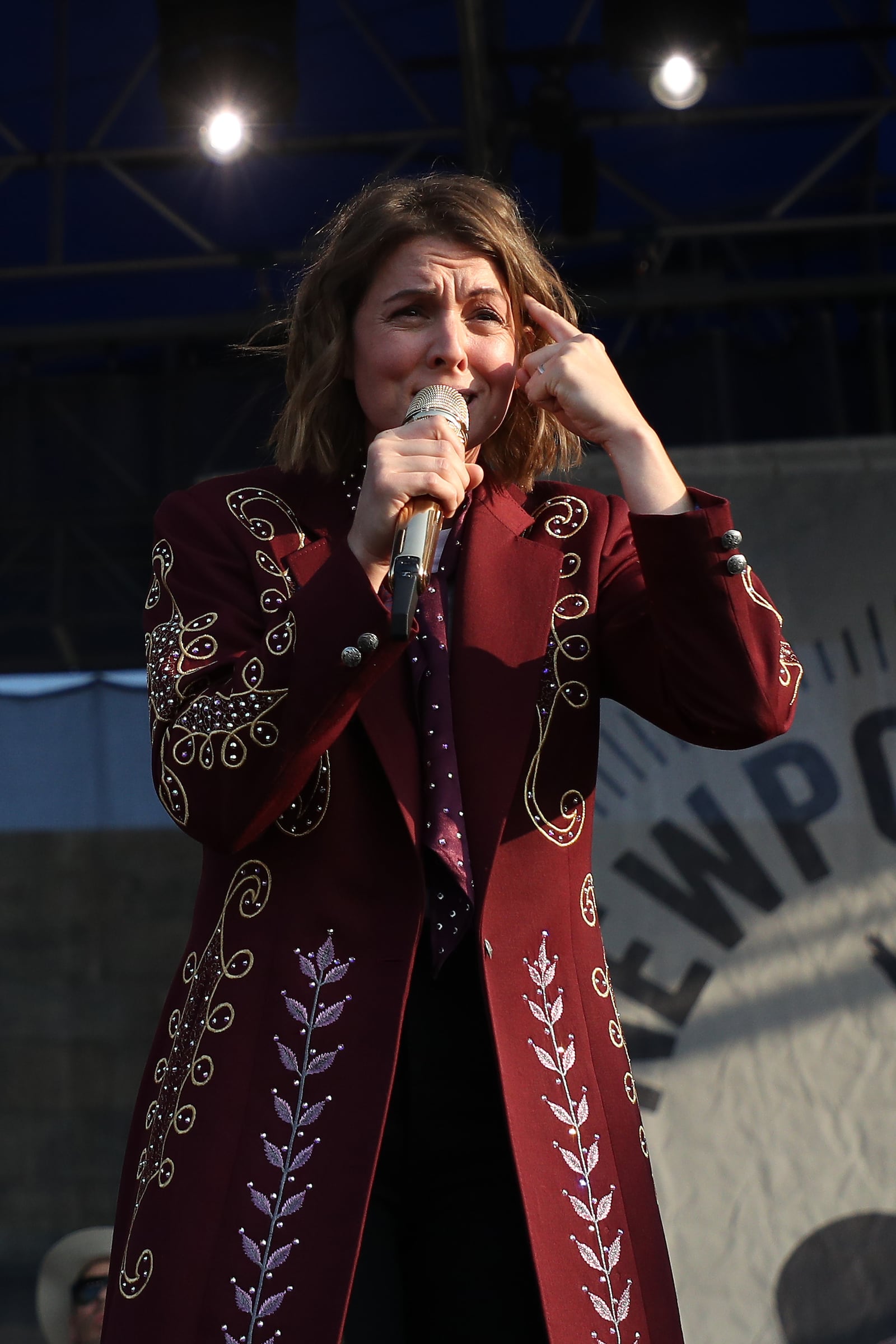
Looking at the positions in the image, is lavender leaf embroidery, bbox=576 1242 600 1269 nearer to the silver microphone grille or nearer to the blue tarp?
the silver microphone grille

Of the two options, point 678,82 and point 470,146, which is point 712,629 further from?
point 678,82

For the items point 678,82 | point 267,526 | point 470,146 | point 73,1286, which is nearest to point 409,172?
point 470,146

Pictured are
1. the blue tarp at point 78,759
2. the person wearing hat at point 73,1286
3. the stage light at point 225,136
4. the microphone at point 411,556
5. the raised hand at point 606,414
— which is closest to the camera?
the microphone at point 411,556

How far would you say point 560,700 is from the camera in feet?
4.06

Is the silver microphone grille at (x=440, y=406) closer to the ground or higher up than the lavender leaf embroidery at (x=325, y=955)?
higher up

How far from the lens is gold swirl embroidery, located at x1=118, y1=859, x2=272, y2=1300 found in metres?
1.09

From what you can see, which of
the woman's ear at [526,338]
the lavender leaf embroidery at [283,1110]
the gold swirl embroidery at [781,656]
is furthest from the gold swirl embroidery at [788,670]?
the lavender leaf embroidery at [283,1110]

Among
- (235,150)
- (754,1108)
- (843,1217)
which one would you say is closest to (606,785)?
(754,1108)

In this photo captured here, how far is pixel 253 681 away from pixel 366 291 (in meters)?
0.47

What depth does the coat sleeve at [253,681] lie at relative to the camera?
106cm

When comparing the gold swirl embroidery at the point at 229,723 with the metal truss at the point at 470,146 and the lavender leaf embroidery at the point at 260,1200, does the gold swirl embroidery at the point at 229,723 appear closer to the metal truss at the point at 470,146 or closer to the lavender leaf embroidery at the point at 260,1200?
the lavender leaf embroidery at the point at 260,1200

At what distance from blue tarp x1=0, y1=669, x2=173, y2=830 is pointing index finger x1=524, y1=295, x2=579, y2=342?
2066mm

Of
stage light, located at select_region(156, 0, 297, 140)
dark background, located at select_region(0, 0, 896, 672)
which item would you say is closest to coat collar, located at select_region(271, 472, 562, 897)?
dark background, located at select_region(0, 0, 896, 672)

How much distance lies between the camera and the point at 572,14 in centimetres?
382
